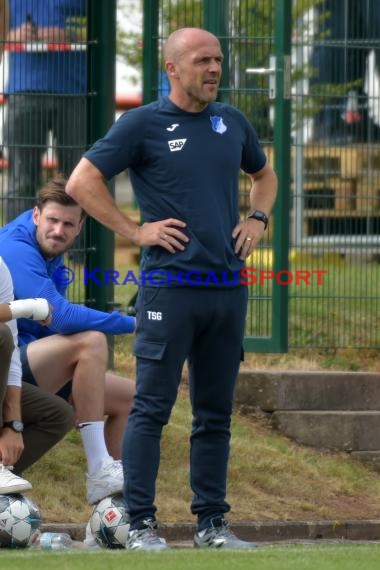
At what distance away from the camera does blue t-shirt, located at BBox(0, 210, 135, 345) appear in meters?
8.12

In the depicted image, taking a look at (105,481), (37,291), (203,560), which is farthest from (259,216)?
(203,560)

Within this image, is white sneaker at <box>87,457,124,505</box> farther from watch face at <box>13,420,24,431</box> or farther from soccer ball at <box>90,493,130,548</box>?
watch face at <box>13,420,24,431</box>

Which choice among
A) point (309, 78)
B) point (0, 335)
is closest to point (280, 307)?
point (309, 78)

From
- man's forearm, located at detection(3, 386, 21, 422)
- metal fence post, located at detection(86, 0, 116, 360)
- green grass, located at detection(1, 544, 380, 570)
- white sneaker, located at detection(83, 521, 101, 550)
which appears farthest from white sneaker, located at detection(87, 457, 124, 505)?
metal fence post, located at detection(86, 0, 116, 360)

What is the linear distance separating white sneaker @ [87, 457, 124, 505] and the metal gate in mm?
2946

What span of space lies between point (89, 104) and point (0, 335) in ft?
10.3

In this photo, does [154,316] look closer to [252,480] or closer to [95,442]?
[95,442]

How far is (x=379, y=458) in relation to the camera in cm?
1050

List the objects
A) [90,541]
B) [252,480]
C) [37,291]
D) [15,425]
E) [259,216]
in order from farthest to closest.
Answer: [252,480]
[37,291]
[90,541]
[15,425]
[259,216]

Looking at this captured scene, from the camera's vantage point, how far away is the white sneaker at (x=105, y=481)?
26.2 feet

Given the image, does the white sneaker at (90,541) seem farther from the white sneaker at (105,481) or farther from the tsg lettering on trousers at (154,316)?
the tsg lettering on trousers at (154,316)

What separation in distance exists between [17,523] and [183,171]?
173 centimetres

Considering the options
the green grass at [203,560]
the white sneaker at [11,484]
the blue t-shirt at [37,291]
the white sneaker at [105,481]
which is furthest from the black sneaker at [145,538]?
the blue t-shirt at [37,291]

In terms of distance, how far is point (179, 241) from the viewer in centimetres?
704
